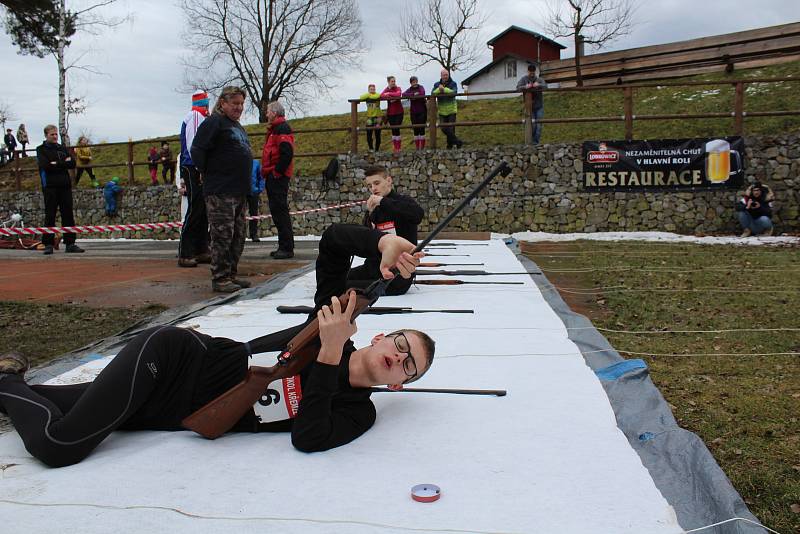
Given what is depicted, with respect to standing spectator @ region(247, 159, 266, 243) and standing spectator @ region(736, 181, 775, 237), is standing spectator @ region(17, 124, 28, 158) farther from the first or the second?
standing spectator @ region(736, 181, 775, 237)

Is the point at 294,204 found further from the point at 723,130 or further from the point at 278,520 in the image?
the point at 278,520

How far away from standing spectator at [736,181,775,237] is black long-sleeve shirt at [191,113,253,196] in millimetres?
9536

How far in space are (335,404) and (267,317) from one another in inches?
87.5

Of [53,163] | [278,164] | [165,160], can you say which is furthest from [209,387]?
[165,160]

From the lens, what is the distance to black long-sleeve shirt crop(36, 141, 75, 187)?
859 centimetres

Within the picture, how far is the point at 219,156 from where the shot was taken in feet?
17.6

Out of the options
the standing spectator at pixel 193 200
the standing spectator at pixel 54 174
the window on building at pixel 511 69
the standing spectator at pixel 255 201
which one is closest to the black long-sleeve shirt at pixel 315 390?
the standing spectator at pixel 193 200

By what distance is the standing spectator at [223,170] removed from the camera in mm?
5340

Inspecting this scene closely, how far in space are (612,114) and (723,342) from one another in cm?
1521

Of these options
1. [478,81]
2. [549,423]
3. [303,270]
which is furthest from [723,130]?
[478,81]

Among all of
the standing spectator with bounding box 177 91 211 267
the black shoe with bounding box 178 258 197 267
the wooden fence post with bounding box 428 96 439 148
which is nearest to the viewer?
the standing spectator with bounding box 177 91 211 267

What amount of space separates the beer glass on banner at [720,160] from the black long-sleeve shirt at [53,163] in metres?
10.5

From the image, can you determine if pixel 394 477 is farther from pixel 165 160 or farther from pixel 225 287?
pixel 165 160

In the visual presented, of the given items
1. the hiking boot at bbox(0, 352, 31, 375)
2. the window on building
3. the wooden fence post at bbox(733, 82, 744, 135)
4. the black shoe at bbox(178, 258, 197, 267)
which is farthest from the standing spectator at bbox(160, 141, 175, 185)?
the window on building
